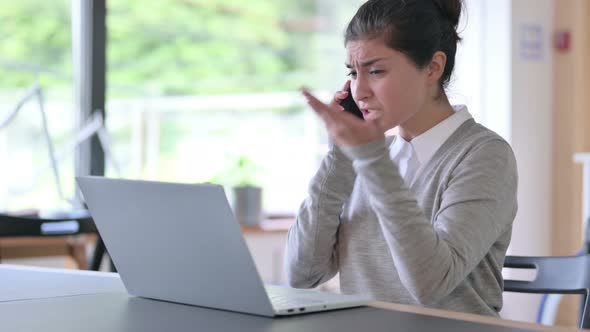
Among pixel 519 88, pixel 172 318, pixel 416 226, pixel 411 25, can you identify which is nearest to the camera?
pixel 172 318

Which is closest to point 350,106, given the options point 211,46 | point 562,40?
point 562,40

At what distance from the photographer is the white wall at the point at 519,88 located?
433 cm

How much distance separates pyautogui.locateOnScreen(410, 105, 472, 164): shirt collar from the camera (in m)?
1.57

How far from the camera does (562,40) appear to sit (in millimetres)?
4402

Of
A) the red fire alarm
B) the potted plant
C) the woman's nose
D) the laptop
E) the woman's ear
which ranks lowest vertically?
the potted plant

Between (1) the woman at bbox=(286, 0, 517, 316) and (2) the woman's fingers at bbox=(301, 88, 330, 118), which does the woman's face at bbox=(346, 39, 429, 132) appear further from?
(2) the woman's fingers at bbox=(301, 88, 330, 118)

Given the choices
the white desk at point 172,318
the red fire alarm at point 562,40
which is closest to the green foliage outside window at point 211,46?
the red fire alarm at point 562,40

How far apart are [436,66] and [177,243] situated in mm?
615

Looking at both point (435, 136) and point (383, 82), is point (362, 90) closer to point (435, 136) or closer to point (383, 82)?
point (383, 82)

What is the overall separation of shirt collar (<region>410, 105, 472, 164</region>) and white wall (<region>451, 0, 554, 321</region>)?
2.81m

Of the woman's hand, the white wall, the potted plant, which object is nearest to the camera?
the woman's hand

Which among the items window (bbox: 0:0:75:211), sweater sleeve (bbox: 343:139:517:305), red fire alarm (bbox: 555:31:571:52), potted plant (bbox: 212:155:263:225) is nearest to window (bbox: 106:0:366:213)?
window (bbox: 0:0:75:211)

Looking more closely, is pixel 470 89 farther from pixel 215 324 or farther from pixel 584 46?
pixel 215 324

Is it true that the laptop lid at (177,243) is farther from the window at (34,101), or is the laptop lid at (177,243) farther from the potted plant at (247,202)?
the potted plant at (247,202)
